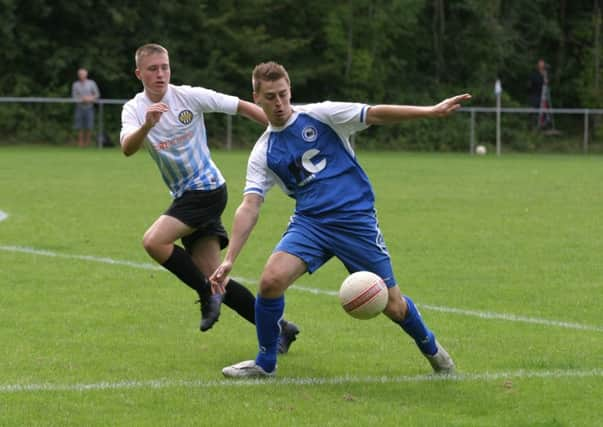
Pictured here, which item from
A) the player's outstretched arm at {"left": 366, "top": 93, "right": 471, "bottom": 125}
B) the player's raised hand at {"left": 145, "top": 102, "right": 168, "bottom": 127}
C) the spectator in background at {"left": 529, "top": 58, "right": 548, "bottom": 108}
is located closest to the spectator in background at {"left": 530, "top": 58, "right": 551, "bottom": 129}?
the spectator in background at {"left": 529, "top": 58, "right": 548, "bottom": 108}

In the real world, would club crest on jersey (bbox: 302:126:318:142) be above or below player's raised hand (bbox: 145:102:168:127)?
below

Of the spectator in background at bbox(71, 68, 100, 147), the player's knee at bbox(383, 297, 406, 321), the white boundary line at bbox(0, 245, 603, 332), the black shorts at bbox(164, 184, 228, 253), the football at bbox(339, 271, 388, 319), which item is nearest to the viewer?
the football at bbox(339, 271, 388, 319)

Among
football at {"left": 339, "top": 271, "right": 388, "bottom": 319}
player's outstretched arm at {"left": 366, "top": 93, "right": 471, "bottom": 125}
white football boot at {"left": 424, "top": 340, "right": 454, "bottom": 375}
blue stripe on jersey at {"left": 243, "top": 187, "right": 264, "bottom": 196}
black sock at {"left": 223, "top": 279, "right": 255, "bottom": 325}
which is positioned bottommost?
white football boot at {"left": 424, "top": 340, "right": 454, "bottom": 375}

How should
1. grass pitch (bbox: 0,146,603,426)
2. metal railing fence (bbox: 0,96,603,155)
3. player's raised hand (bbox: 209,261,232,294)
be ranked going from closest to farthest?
grass pitch (bbox: 0,146,603,426) < player's raised hand (bbox: 209,261,232,294) < metal railing fence (bbox: 0,96,603,155)

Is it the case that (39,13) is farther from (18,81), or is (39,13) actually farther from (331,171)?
(331,171)

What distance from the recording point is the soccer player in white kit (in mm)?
7344

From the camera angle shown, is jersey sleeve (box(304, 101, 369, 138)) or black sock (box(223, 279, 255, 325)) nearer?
jersey sleeve (box(304, 101, 369, 138))

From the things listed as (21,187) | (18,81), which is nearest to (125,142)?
(21,187)

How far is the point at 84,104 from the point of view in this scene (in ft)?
98.7

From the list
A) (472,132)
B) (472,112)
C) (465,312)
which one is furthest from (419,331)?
(472,112)

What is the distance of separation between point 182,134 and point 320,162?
134 cm

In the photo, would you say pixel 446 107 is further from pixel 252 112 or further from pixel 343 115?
pixel 252 112

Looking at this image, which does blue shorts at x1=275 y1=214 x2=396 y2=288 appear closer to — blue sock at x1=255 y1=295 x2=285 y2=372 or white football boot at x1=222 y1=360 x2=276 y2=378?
blue sock at x1=255 y1=295 x2=285 y2=372

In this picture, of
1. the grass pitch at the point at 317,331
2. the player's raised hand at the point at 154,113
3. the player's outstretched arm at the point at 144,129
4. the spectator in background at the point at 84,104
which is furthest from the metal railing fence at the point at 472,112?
the player's raised hand at the point at 154,113
